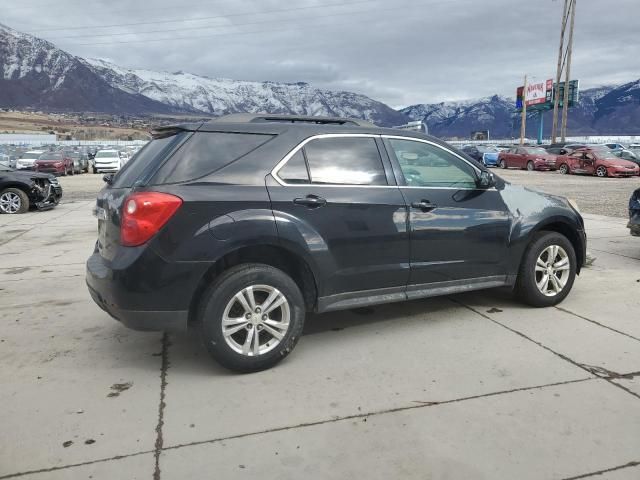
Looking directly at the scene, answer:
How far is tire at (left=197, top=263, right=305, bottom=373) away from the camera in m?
3.63

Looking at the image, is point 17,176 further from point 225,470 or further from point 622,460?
point 622,460

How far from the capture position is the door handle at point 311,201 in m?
3.90

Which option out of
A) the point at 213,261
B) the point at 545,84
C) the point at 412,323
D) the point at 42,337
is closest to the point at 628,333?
the point at 412,323

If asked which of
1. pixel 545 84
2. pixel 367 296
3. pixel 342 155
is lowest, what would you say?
pixel 367 296

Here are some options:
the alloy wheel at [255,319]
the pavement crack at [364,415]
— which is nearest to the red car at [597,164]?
the pavement crack at [364,415]

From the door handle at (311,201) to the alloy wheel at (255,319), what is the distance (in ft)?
2.06

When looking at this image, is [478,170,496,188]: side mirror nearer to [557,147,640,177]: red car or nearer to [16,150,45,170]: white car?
[557,147,640,177]: red car

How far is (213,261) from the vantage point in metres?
3.62

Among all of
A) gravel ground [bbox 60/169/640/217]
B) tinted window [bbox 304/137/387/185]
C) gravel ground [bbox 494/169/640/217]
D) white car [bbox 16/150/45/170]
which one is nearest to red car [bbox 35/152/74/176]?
white car [bbox 16/150/45/170]

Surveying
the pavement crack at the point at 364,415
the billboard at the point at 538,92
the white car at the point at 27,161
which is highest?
the billboard at the point at 538,92

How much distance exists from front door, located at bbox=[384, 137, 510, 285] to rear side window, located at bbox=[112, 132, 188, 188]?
1.67m

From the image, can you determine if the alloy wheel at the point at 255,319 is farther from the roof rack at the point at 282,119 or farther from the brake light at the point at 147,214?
the roof rack at the point at 282,119

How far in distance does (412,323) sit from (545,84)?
79838 millimetres

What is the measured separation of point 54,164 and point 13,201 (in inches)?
791
